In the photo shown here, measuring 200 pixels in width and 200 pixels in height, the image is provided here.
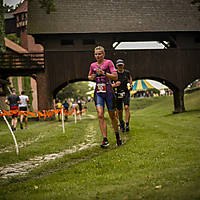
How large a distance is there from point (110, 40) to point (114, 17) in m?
2.12

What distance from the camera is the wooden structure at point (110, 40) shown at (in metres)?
25.0

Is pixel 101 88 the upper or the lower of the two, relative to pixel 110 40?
lower

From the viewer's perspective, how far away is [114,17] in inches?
1035

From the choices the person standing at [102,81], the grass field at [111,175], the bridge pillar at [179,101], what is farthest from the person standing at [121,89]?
the bridge pillar at [179,101]

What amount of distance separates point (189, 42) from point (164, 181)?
24563 millimetres

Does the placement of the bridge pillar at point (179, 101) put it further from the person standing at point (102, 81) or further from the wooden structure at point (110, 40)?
the person standing at point (102, 81)

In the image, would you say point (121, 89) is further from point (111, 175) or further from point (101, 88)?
point (111, 175)

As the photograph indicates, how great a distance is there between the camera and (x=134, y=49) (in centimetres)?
2538

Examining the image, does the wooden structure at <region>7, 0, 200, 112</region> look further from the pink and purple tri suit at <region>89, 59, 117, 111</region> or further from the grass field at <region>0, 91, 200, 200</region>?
the grass field at <region>0, 91, 200, 200</region>

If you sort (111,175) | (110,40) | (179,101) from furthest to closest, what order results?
(179,101)
(110,40)
(111,175)

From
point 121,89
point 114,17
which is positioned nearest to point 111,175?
point 121,89

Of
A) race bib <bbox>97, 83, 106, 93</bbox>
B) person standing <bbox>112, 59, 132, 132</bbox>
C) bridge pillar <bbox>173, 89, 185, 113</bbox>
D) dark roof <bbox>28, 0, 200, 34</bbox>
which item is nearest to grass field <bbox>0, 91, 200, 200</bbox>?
race bib <bbox>97, 83, 106, 93</bbox>

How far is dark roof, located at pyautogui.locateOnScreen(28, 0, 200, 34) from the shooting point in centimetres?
2492

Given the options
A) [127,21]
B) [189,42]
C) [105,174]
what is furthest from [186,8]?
[105,174]
